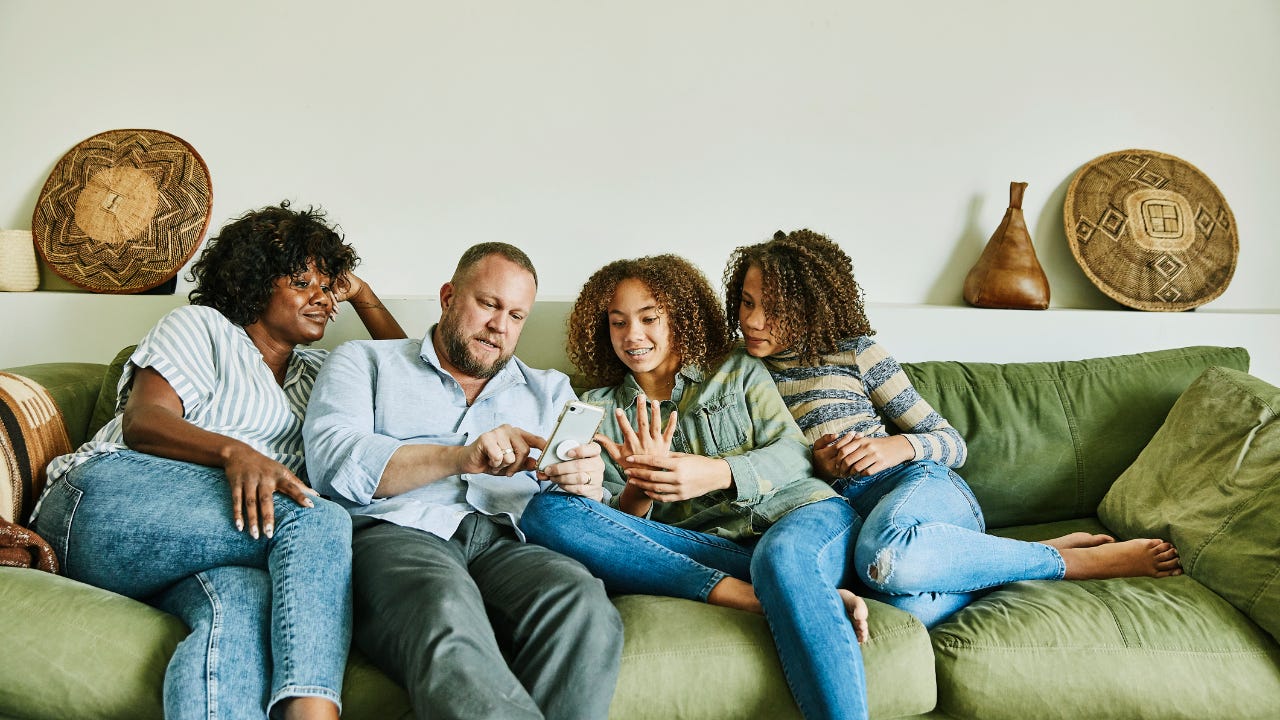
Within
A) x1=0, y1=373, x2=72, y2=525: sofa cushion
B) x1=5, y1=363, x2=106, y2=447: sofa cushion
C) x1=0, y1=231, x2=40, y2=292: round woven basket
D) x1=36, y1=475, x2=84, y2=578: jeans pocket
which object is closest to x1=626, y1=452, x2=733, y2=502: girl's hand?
x1=36, y1=475, x2=84, y2=578: jeans pocket

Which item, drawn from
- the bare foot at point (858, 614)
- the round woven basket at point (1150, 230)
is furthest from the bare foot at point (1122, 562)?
the round woven basket at point (1150, 230)

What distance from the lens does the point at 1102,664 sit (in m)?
1.48

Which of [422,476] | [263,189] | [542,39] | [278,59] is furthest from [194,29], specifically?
[422,476]

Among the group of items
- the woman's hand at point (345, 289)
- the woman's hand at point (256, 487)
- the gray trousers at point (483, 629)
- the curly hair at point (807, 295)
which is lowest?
the gray trousers at point (483, 629)

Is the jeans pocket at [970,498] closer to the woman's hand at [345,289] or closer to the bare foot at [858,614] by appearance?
the bare foot at [858,614]

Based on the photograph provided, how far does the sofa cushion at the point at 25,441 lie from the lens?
157cm

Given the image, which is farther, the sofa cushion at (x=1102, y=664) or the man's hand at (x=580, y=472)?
the man's hand at (x=580, y=472)

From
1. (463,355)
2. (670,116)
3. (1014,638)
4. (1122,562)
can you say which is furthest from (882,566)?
(670,116)

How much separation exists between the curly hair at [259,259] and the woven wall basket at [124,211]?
0.51 m

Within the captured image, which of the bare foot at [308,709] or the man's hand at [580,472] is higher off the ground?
the man's hand at [580,472]

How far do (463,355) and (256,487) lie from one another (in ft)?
1.68

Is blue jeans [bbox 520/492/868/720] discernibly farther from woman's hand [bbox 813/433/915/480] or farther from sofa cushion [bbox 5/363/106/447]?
sofa cushion [bbox 5/363/106/447]

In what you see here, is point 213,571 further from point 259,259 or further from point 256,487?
point 259,259

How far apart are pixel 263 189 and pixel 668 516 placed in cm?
157
